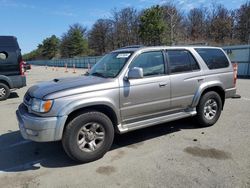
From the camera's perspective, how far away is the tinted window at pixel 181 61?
5.63m

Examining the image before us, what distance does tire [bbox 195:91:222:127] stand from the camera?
6.09 m

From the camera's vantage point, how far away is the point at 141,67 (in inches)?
206

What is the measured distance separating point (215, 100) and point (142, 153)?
94.2 inches

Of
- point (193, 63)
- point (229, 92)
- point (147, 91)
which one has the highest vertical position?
point (193, 63)

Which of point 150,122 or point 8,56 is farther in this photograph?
point 8,56

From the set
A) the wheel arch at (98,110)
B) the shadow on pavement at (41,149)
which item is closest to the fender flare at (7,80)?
the shadow on pavement at (41,149)

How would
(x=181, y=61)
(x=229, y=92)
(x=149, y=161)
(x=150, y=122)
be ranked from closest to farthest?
(x=149, y=161), (x=150, y=122), (x=181, y=61), (x=229, y=92)

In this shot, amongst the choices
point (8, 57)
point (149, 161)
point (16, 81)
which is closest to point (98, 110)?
point (149, 161)

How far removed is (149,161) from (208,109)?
2367 millimetres

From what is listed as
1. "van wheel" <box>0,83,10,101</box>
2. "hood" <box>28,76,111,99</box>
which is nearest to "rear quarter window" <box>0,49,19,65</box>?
"van wheel" <box>0,83,10,101</box>

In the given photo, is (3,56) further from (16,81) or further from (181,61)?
(181,61)

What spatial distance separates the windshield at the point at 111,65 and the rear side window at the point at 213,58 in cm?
181

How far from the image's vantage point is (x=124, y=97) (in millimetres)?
4898

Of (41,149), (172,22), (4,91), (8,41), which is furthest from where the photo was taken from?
(172,22)
